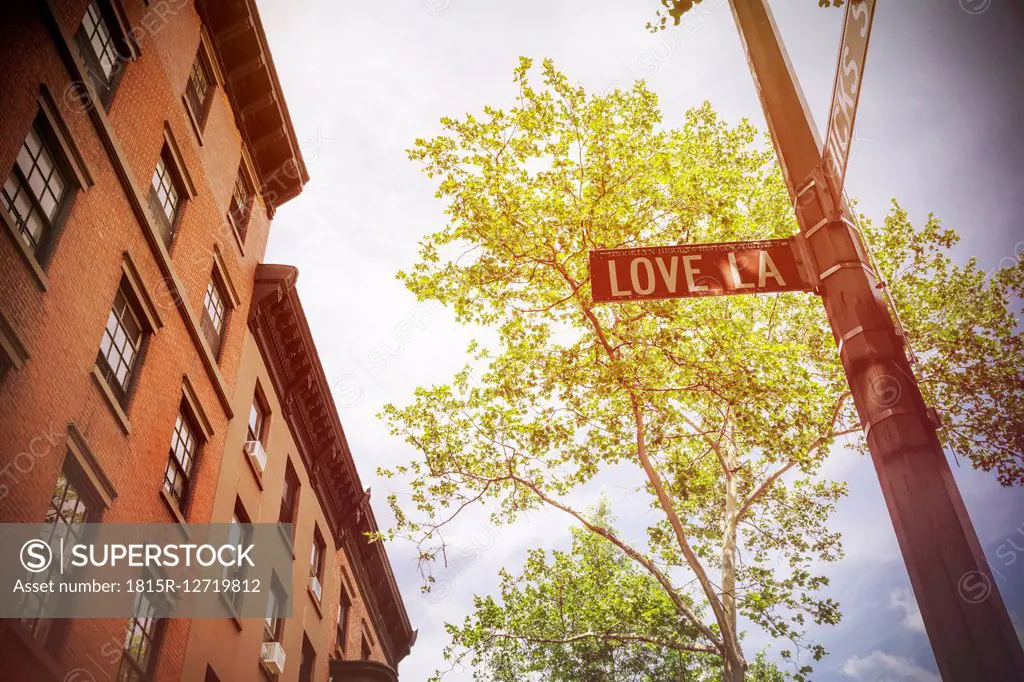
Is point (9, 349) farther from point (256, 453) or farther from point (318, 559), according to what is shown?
point (318, 559)

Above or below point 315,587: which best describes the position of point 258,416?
above

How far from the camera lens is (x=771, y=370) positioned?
Result: 15.2 m

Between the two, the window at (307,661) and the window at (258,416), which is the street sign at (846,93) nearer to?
the window at (258,416)

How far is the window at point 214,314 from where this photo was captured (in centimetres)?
1722

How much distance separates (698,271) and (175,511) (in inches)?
472

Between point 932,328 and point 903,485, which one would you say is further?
point 932,328

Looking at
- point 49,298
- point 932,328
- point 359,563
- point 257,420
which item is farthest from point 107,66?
point 359,563

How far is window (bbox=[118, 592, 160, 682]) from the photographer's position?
474 inches

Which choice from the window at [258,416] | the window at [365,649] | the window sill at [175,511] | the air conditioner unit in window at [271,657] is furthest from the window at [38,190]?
the window at [365,649]

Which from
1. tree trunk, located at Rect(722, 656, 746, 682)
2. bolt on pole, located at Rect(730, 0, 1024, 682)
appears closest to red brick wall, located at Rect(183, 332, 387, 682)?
tree trunk, located at Rect(722, 656, 746, 682)

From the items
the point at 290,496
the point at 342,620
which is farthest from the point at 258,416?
the point at 342,620

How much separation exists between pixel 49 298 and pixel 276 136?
1217cm

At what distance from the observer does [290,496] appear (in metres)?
22.5

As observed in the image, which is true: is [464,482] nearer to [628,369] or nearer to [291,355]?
[628,369]
